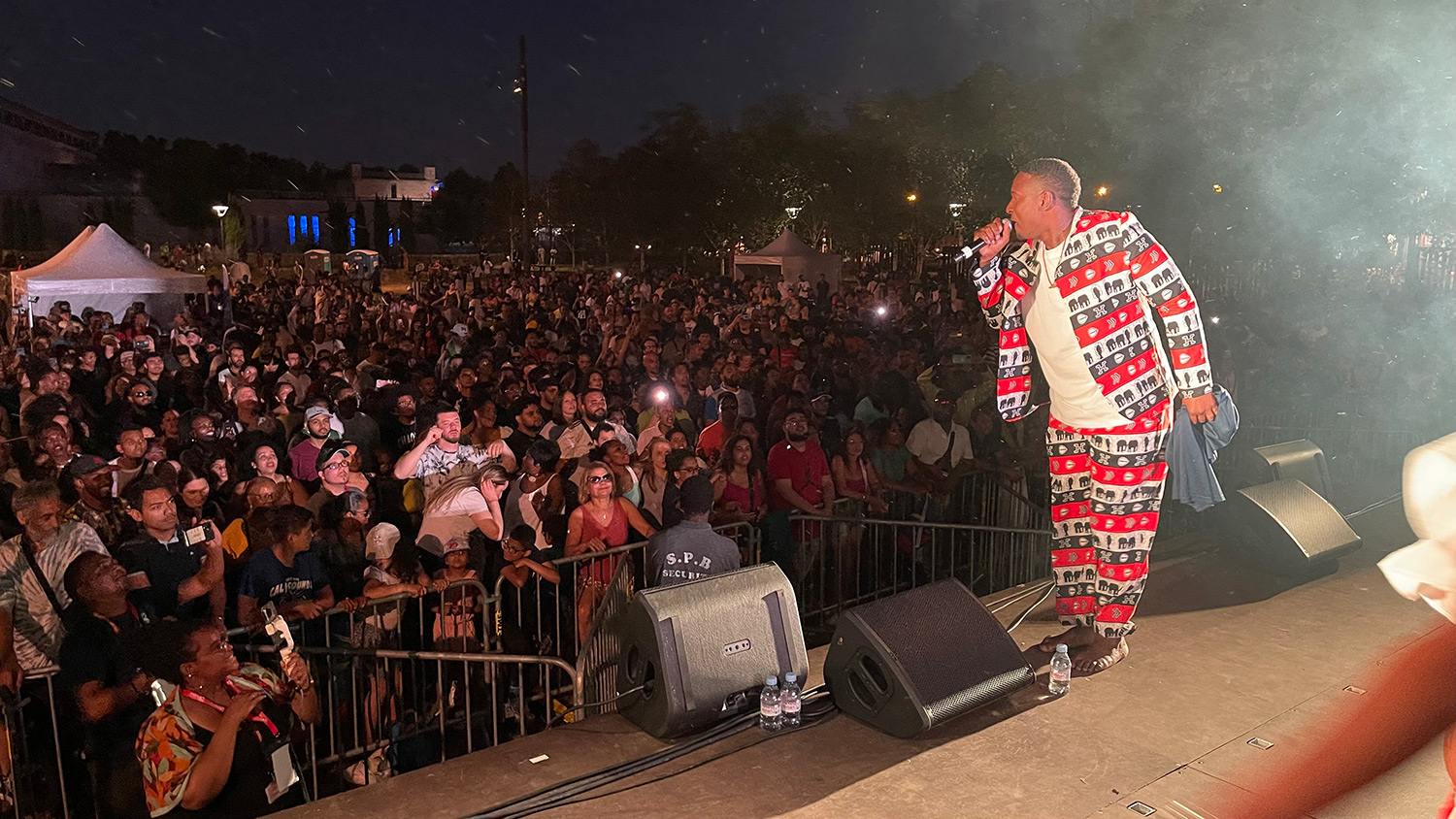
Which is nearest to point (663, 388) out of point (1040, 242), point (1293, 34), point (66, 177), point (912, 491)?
point (912, 491)

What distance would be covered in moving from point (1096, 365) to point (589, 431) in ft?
13.7

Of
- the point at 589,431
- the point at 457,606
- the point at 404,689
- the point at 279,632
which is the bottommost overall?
the point at 404,689

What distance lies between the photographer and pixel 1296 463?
6523 mm

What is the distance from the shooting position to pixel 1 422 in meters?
8.53

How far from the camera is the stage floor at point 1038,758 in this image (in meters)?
3.63

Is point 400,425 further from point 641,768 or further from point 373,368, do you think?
point 641,768

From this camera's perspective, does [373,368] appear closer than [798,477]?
No

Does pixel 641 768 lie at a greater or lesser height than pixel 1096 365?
lesser

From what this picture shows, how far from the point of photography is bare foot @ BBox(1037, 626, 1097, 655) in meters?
4.79

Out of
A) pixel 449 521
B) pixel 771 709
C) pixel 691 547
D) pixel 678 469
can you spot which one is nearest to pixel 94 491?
pixel 449 521

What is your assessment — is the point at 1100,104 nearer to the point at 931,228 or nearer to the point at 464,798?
the point at 464,798

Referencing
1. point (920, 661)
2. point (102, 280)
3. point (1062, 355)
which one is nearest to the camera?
point (920, 661)

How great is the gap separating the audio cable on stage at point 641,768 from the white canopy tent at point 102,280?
48.3ft

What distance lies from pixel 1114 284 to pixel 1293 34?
1164cm
